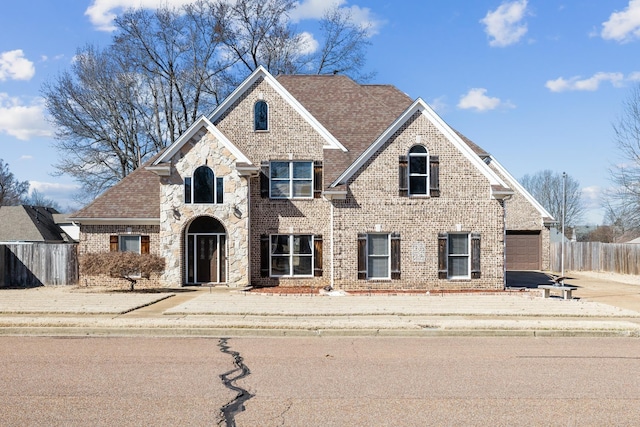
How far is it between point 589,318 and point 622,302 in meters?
5.51

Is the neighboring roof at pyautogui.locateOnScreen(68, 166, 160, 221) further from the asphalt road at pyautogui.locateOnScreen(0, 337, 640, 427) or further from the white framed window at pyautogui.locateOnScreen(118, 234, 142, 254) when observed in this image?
the asphalt road at pyautogui.locateOnScreen(0, 337, 640, 427)

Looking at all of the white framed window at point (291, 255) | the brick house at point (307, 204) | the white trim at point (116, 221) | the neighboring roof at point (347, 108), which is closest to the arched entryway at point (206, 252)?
the brick house at point (307, 204)

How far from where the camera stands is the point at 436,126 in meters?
23.4

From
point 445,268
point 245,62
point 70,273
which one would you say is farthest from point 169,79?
point 445,268

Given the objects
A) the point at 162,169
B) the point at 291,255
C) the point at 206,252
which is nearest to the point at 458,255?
the point at 291,255

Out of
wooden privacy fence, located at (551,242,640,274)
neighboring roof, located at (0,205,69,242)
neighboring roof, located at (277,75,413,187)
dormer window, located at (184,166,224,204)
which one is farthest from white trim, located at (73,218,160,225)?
wooden privacy fence, located at (551,242,640,274)

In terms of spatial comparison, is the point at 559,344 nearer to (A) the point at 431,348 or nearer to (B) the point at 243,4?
(A) the point at 431,348

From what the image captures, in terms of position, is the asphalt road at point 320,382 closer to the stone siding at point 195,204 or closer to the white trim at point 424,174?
the white trim at point 424,174

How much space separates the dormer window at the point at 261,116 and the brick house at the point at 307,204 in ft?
0.14

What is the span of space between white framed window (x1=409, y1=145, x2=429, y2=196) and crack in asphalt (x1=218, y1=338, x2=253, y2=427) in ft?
43.5

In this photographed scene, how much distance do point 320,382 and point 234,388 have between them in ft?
4.09

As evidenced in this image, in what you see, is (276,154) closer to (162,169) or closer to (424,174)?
(162,169)

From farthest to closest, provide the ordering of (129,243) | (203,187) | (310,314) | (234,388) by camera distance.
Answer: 1. (129,243)
2. (203,187)
3. (310,314)
4. (234,388)

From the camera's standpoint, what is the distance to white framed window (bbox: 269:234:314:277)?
83.3ft
